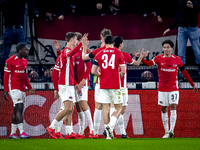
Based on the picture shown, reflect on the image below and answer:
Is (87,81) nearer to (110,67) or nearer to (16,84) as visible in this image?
(110,67)

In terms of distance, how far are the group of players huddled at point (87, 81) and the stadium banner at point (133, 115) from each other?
1.11 metres

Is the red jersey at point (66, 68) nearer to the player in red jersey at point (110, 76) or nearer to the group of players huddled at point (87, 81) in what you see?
the group of players huddled at point (87, 81)

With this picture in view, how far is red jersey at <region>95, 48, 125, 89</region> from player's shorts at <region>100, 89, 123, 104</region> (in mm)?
92

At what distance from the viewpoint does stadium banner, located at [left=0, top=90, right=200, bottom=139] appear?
8.74 metres

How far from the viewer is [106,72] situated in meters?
6.12

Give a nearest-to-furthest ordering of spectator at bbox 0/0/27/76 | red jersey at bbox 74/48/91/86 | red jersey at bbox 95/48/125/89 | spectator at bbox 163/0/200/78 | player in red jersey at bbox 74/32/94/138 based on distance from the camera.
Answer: red jersey at bbox 95/48/125/89
player in red jersey at bbox 74/32/94/138
red jersey at bbox 74/48/91/86
spectator at bbox 163/0/200/78
spectator at bbox 0/0/27/76

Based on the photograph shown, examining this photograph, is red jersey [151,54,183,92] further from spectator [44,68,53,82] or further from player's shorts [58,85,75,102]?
spectator [44,68,53,82]

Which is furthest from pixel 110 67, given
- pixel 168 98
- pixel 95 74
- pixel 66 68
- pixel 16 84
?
pixel 16 84

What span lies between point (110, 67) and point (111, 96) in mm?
563

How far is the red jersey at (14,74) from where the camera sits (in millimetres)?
7570

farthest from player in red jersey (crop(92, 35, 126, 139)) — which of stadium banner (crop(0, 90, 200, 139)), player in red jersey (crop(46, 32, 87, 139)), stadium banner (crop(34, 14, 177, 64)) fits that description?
stadium banner (crop(34, 14, 177, 64))

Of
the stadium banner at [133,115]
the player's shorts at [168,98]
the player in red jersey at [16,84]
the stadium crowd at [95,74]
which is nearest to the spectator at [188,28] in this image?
the stadium crowd at [95,74]

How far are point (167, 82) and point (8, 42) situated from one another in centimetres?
498

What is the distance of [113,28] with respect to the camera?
11.6 metres
